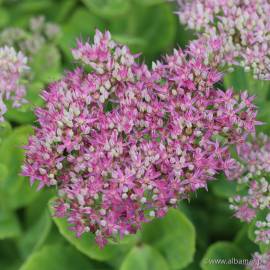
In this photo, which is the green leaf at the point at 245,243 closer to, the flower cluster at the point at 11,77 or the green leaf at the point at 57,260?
the green leaf at the point at 57,260

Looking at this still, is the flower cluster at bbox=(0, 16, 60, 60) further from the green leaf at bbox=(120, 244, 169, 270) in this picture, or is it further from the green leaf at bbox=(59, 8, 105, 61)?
the green leaf at bbox=(120, 244, 169, 270)

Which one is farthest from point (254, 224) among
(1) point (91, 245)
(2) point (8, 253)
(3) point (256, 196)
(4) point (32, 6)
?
(4) point (32, 6)

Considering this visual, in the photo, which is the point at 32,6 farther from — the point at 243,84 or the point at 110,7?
the point at 243,84

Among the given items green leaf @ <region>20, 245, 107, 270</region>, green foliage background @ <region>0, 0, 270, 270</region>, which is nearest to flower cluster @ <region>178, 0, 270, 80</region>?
green foliage background @ <region>0, 0, 270, 270</region>

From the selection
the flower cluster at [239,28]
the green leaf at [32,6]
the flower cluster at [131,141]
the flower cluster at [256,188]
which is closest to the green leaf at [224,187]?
the flower cluster at [256,188]

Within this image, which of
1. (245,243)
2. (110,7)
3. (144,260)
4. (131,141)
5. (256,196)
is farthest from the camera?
(110,7)
